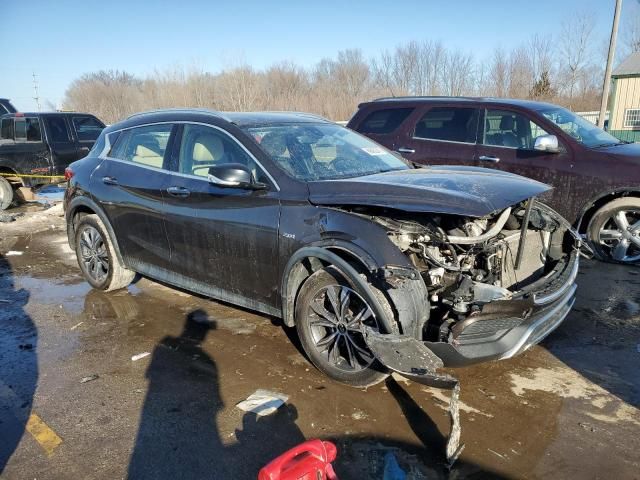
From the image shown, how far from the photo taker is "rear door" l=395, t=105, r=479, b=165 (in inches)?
266

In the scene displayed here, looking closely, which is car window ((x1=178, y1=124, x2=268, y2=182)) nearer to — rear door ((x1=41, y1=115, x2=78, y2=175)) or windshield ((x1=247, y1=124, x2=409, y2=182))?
windshield ((x1=247, y1=124, x2=409, y2=182))

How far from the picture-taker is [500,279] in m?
3.52

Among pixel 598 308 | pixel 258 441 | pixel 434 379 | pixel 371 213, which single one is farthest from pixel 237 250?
pixel 598 308

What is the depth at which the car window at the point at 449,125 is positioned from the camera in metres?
6.79

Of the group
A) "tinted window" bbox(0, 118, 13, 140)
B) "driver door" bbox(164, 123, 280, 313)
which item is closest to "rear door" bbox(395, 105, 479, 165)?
"driver door" bbox(164, 123, 280, 313)

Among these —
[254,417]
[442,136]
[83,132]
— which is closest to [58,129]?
[83,132]

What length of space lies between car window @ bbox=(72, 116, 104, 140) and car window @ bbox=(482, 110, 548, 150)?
9317 mm

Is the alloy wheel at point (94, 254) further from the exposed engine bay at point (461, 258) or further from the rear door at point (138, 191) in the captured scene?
the exposed engine bay at point (461, 258)

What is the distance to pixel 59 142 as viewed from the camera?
11.4 m

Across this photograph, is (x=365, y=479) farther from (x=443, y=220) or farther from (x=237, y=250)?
(x=237, y=250)

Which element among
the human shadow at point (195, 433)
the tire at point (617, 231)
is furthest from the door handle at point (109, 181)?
the tire at point (617, 231)

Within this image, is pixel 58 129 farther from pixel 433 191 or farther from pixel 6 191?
pixel 433 191

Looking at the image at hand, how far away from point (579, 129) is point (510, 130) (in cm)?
85

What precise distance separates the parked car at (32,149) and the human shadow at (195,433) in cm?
917
